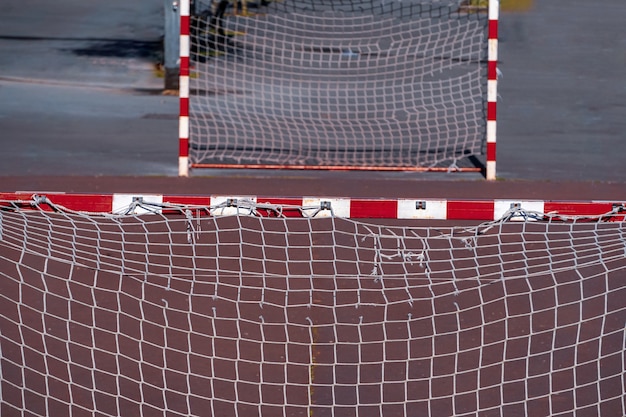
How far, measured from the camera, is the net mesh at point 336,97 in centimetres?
989

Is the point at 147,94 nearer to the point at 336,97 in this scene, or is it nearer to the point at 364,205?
the point at 336,97

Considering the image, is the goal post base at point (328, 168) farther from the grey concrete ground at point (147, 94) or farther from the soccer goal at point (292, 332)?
the soccer goal at point (292, 332)

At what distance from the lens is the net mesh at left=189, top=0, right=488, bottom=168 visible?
389 inches

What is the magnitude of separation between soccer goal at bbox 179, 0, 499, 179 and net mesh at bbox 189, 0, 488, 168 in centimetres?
1

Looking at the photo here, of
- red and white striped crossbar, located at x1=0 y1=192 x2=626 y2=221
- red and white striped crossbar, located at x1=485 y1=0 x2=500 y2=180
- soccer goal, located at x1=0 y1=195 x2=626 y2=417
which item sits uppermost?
red and white striped crossbar, located at x1=485 y1=0 x2=500 y2=180

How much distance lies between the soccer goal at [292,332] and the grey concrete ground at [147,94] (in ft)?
8.29

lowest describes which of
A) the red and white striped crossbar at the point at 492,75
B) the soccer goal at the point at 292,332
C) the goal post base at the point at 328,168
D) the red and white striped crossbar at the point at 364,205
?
the soccer goal at the point at 292,332

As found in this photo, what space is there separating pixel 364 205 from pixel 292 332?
108 cm

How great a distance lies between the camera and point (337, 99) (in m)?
11.3

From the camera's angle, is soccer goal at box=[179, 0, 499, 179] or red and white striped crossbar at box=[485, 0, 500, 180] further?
soccer goal at box=[179, 0, 499, 179]

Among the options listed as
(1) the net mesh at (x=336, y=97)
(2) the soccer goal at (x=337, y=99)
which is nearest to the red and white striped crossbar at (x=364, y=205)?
(2) the soccer goal at (x=337, y=99)

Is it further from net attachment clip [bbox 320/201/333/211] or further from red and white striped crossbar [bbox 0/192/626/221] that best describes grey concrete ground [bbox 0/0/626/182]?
net attachment clip [bbox 320/201/333/211]

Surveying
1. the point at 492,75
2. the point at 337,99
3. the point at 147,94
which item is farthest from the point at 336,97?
the point at 492,75

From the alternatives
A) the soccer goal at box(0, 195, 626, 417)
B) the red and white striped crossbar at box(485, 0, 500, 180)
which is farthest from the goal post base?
the soccer goal at box(0, 195, 626, 417)
